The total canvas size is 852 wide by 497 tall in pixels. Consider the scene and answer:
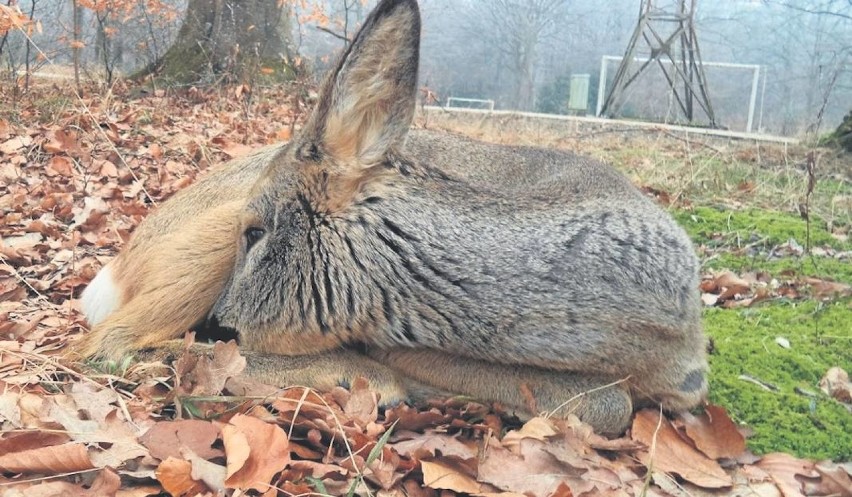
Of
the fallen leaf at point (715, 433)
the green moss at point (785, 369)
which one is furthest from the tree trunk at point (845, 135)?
the fallen leaf at point (715, 433)

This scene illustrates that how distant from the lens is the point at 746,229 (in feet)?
20.0

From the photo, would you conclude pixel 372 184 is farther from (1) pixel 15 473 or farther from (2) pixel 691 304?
(1) pixel 15 473

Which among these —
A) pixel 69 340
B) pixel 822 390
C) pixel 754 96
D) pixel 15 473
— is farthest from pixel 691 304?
pixel 754 96

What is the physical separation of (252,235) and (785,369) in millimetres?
2489

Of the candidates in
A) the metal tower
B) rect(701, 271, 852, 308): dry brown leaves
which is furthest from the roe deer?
the metal tower

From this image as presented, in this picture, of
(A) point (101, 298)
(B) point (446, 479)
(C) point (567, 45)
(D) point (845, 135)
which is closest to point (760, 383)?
(B) point (446, 479)

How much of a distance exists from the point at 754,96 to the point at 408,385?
20563 mm

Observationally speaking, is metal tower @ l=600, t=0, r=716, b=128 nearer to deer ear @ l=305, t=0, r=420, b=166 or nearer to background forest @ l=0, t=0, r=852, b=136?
background forest @ l=0, t=0, r=852, b=136

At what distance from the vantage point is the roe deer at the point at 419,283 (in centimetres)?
262

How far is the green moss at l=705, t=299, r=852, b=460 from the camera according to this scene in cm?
283

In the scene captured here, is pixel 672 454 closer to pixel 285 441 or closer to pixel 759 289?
pixel 285 441

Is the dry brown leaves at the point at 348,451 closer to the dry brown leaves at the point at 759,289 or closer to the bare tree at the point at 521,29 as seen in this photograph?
the dry brown leaves at the point at 759,289

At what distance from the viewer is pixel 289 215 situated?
285 cm

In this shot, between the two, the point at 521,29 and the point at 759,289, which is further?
the point at 521,29
